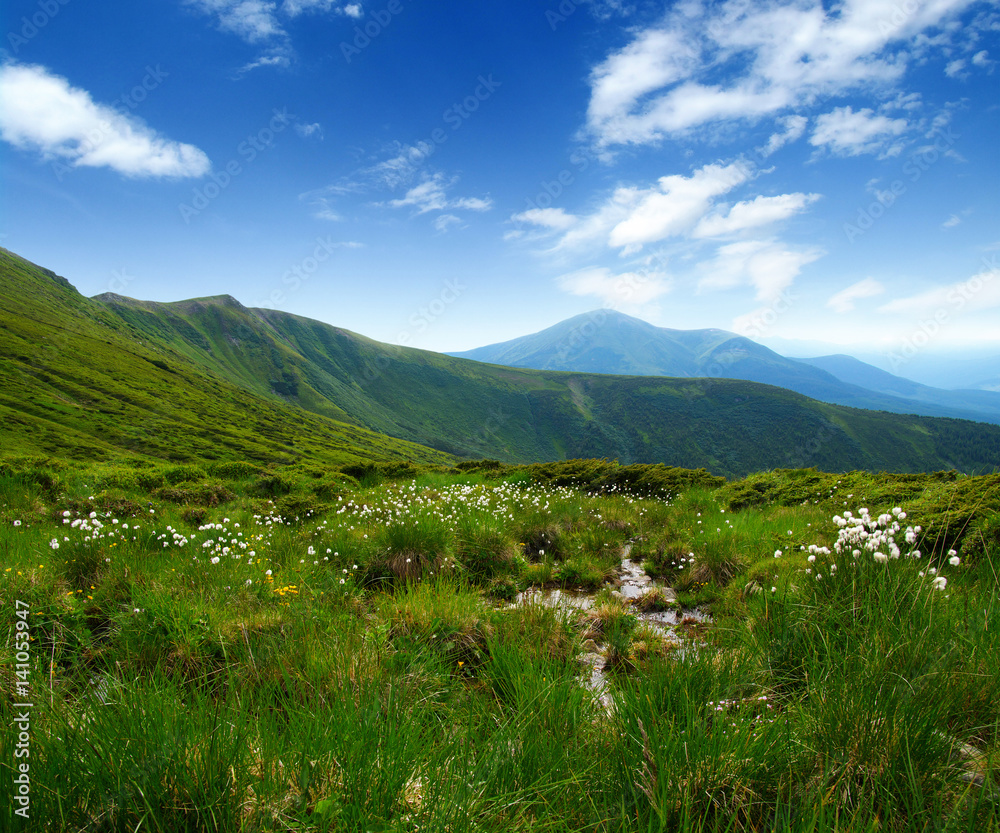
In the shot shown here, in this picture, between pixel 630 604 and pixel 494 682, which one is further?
pixel 630 604

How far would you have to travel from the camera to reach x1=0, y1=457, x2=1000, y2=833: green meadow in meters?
1.88

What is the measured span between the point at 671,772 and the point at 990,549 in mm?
5478

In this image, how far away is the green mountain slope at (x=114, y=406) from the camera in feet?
201

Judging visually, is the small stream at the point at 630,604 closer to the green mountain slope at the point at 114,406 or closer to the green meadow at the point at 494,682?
the green meadow at the point at 494,682

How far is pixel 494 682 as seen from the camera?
3570mm

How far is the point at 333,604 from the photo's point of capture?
16.4ft

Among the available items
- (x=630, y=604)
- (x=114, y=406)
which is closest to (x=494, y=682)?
(x=630, y=604)

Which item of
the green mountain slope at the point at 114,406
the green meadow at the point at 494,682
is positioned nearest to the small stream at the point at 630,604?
the green meadow at the point at 494,682

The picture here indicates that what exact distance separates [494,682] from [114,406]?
338ft

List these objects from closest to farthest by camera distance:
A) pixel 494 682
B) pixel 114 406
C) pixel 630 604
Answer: pixel 494 682 < pixel 630 604 < pixel 114 406

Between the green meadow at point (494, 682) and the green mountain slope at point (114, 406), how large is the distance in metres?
40.6

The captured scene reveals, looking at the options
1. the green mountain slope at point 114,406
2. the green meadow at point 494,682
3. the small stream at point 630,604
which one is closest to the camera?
the green meadow at point 494,682

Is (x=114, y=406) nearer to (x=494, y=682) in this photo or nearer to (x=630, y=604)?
(x=630, y=604)

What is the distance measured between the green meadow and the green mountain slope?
40588mm
